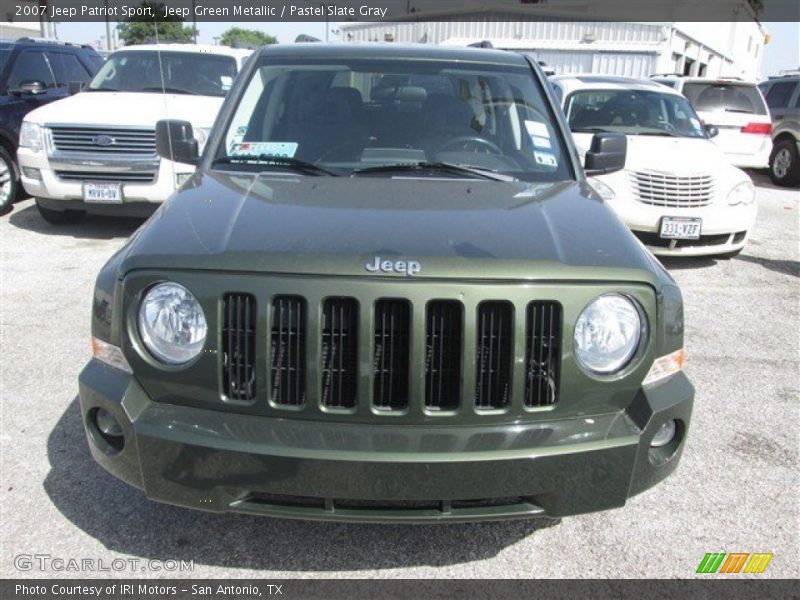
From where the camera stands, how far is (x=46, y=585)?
2.54m

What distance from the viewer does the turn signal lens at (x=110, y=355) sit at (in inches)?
94.4

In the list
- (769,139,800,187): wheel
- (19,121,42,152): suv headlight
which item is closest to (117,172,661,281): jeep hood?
(19,121,42,152): suv headlight

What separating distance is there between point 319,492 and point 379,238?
2.74ft

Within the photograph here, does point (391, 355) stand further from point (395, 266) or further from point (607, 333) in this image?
point (607, 333)

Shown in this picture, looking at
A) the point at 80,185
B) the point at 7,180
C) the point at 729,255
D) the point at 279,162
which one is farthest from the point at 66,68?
the point at 729,255

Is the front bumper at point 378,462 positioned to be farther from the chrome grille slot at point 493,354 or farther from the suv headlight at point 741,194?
the suv headlight at point 741,194

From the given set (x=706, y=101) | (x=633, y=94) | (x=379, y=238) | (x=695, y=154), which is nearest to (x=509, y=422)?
(x=379, y=238)

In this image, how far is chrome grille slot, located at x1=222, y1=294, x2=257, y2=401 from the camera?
2.25m

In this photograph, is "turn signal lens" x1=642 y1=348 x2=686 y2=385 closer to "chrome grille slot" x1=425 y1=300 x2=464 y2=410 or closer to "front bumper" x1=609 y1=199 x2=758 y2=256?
"chrome grille slot" x1=425 y1=300 x2=464 y2=410

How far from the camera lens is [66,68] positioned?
10.1 metres

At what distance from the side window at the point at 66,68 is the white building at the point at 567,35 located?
16632mm

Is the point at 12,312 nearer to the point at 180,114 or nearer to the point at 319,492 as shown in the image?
the point at 180,114

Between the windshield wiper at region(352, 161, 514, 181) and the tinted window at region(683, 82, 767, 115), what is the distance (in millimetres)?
10596

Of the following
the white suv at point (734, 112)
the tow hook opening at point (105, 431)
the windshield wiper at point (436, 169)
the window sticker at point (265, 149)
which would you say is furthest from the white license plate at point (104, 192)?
the white suv at point (734, 112)
